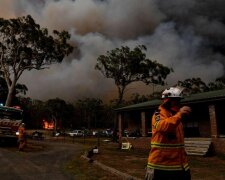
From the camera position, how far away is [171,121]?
4.00 m

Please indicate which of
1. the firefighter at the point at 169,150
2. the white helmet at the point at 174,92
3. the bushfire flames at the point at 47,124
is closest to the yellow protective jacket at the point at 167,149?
the firefighter at the point at 169,150

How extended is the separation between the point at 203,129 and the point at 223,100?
5.26 metres

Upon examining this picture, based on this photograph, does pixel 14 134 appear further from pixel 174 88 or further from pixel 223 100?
pixel 174 88

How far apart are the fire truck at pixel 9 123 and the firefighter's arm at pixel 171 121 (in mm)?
23484

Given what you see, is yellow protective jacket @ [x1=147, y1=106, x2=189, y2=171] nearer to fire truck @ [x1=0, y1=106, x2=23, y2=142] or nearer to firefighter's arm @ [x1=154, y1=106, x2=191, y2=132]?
firefighter's arm @ [x1=154, y1=106, x2=191, y2=132]

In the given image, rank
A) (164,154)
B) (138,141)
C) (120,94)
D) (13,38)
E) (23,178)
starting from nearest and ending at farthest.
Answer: (164,154) → (23,178) → (138,141) → (13,38) → (120,94)

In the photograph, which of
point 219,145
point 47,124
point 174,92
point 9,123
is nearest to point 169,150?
point 174,92

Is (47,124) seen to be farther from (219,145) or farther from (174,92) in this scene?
(174,92)

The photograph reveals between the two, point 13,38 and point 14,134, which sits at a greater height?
point 13,38

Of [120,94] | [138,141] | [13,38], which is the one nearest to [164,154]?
[138,141]

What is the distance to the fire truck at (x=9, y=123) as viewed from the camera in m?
26.0

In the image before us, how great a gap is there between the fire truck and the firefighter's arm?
2348 centimetres

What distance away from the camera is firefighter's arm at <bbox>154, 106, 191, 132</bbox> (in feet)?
13.0

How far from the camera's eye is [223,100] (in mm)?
23375
